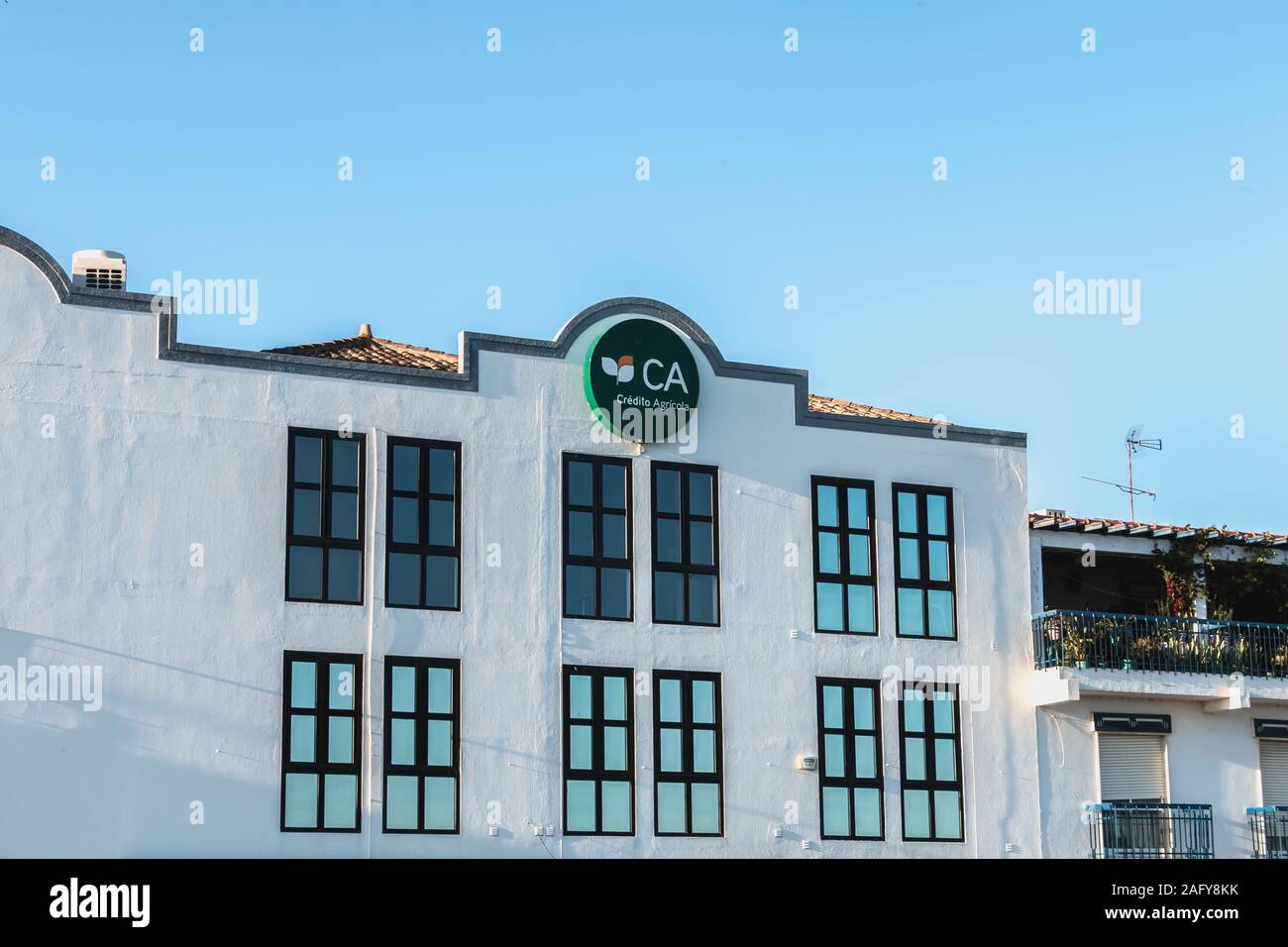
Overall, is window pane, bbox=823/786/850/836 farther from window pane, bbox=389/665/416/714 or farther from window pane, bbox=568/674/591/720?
window pane, bbox=389/665/416/714

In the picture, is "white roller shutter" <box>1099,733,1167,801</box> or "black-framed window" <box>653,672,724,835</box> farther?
"white roller shutter" <box>1099,733,1167,801</box>

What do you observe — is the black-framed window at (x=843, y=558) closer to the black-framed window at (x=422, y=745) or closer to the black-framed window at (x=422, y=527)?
the black-framed window at (x=422, y=527)

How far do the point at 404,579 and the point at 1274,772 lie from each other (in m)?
15.5

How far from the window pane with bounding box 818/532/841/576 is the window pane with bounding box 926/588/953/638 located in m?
1.71

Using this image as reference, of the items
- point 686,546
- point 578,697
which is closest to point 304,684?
point 578,697

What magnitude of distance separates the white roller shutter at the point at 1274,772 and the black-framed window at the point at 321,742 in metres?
15.6

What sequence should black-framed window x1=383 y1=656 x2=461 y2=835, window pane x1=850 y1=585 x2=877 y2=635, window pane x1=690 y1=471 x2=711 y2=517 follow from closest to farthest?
black-framed window x1=383 y1=656 x2=461 y2=835, window pane x1=690 y1=471 x2=711 y2=517, window pane x1=850 y1=585 x2=877 y2=635

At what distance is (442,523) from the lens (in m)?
29.8

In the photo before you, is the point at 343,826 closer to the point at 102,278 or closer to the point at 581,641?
the point at 581,641

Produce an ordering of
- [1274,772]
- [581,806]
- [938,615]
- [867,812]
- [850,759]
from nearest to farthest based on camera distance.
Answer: [581,806] → [867,812] → [850,759] → [938,615] → [1274,772]

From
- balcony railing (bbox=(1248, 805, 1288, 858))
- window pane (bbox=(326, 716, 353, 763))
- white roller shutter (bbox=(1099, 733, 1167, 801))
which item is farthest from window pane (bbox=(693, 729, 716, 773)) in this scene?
balcony railing (bbox=(1248, 805, 1288, 858))

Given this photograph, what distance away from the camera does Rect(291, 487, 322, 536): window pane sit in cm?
2903

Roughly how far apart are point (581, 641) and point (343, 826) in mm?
4432

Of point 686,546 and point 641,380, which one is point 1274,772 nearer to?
point 686,546
